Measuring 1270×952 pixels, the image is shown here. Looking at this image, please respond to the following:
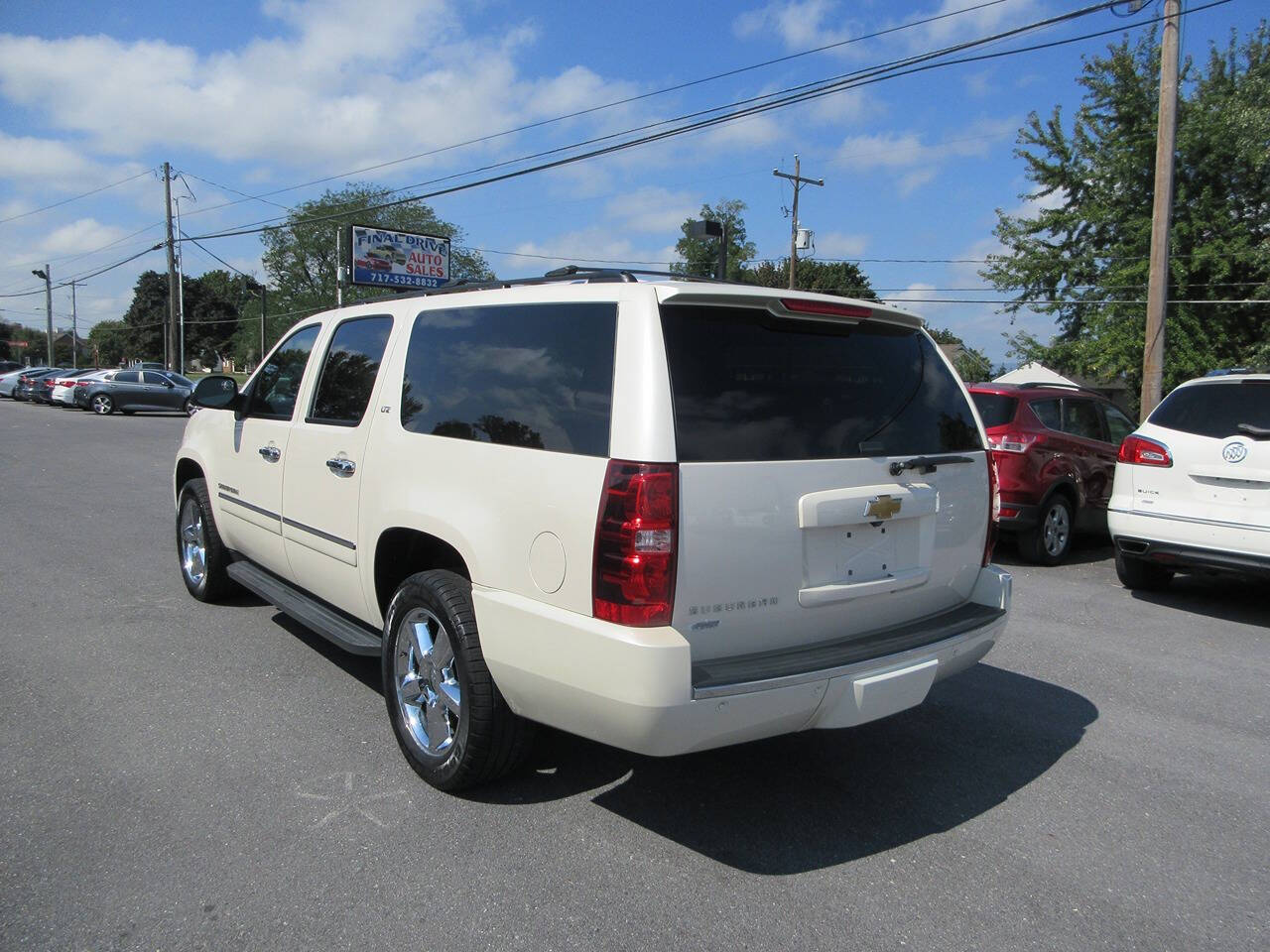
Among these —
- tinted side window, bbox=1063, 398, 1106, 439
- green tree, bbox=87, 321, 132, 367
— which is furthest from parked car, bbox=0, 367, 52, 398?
green tree, bbox=87, 321, 132, 367

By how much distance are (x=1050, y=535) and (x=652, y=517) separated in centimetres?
700

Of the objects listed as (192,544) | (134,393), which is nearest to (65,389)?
(134,393)

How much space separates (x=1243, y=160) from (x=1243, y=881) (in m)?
25.6

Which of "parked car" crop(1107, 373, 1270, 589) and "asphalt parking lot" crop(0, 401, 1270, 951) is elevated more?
"parked car" crop(1107, 373, 1270, 589)

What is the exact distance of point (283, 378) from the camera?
5.09 metres

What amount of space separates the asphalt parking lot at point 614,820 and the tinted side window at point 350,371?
4.59 feet

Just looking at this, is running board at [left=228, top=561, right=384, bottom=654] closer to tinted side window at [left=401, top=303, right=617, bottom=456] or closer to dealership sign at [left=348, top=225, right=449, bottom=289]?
tinted side window at [left=401, top=303, right=617, bottom=456]

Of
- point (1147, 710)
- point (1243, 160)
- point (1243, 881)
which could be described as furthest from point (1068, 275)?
point (1243, 881)

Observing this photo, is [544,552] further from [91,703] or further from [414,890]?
[91,703]

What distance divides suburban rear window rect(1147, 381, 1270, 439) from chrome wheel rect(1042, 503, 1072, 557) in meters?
1.75

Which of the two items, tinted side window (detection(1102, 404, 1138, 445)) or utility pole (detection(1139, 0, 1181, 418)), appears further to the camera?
utility pole (detection(1139, 0, 1181, 418))

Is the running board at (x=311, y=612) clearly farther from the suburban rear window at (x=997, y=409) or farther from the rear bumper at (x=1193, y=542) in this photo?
the suburban rear window at (x=997, y=409)

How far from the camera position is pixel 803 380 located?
323 cm

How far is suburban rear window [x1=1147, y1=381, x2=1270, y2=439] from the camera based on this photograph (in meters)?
6.38
